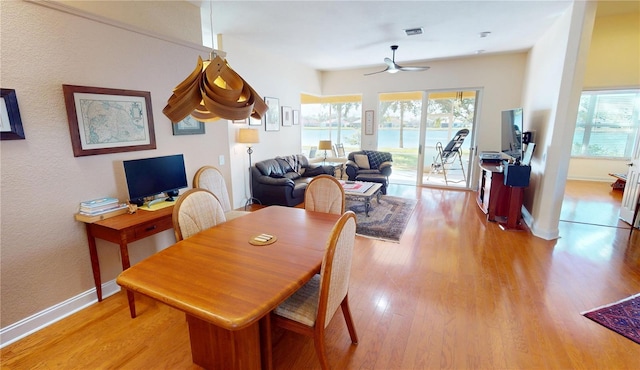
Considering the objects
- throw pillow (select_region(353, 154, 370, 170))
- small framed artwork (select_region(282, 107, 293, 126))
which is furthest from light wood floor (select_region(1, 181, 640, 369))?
small framed artwork (select_region(282, 107, 293, 126))

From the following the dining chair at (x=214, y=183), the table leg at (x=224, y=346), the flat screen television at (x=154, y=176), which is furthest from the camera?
the dining chair at (x=214, y=183)

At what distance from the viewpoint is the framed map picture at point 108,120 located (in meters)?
2.18

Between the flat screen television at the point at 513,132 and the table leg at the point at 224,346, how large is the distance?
14.1 ft

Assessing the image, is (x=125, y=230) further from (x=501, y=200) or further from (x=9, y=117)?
(x=501, y=200)

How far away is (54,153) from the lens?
2.08 metres

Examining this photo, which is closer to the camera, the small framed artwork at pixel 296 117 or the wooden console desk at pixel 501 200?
the wooden console desk at pixel 501 200

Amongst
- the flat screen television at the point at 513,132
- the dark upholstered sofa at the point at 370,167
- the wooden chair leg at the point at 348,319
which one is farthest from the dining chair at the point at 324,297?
the dark upholstered sofa at the point at 370,167

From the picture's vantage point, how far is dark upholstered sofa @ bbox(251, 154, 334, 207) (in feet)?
15.1

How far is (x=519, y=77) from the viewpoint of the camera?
217 inches

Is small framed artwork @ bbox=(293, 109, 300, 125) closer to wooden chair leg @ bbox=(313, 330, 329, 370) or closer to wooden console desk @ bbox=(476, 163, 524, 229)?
wooden console desk @ bbox=(476, 163, 524, 229)

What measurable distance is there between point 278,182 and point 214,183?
4.64 feet

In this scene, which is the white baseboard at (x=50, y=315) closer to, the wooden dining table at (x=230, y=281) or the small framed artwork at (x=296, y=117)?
the wooden dining table at (x=230, y=281)

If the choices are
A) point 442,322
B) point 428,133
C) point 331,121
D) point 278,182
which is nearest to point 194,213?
point 442,322

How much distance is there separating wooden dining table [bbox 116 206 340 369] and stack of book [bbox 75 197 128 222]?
95cm
